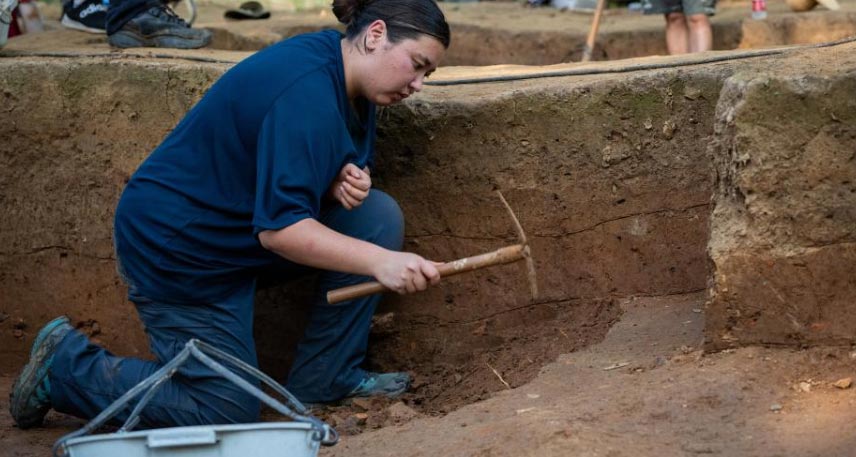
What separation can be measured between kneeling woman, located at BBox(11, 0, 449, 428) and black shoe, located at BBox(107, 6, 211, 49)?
170 centimetres

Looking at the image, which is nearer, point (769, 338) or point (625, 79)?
point (769, 338)

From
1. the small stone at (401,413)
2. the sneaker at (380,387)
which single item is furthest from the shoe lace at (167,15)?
the small stone at (401,413)

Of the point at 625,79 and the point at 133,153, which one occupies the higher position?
the point at 625,79

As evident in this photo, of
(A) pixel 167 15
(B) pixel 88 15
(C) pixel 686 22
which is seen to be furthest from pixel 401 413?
(C) pixel 686 22

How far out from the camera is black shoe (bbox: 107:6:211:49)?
203 inches

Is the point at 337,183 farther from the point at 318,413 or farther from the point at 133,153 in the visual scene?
the point at 133,153

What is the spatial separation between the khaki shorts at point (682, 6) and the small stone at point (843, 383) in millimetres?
3544

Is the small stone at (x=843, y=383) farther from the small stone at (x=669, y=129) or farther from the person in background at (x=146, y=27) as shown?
the person in background at (x=146, y=27)

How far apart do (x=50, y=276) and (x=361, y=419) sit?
57.6 inches

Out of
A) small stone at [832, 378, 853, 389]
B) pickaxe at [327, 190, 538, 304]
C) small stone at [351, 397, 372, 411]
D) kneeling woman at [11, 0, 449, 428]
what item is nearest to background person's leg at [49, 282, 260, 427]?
kneeling woman at [11, 0, 449, 428]

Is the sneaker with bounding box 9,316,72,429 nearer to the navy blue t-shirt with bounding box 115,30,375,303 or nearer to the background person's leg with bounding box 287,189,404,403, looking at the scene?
the navy blue t-shirt with bounding box 115,30,375,303

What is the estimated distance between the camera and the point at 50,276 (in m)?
4.56

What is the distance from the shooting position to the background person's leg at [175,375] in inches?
141

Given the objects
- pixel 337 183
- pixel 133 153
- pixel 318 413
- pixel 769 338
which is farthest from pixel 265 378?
pixel 133 153
